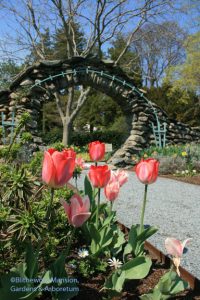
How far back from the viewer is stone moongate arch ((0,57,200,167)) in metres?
9.26

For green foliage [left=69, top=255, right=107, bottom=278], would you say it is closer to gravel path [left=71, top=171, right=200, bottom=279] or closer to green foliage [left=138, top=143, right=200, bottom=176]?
gravel path [left=71, top=171, right=200, bottom=279]

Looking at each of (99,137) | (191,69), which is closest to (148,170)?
(99,137)

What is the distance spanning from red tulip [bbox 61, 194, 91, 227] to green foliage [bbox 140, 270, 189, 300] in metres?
0.47

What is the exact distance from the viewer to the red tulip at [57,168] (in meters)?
1.21

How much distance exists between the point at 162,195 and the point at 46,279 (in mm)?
4728

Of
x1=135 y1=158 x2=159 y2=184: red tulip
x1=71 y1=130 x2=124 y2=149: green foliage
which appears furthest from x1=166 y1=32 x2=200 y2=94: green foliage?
x1=135 y1=158 x2=159 y2=184: red tulip

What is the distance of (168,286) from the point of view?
145 centimetres

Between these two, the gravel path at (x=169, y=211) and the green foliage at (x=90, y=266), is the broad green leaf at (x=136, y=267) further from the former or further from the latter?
the gravel path at (x=169, y=211)

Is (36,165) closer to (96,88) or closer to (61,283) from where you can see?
(61,283)

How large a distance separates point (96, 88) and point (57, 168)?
31.0 feet

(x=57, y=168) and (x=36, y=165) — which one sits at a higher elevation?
(x=57, y=168)

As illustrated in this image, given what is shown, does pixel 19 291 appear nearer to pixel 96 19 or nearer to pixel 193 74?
pixel 96 19

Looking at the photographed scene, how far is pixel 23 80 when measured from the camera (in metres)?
9.45

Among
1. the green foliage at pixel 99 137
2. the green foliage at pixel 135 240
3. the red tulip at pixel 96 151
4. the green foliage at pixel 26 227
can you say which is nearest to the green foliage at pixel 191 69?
the green foliage at pixel 99 137
